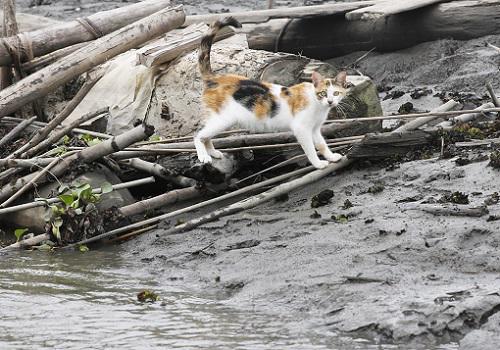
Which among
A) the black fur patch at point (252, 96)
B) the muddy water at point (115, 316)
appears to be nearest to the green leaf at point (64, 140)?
the muddy water at point (115, 316)

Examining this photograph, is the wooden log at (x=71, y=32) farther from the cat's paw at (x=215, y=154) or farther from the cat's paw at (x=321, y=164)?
the cat's paw at (x=321, y=164)

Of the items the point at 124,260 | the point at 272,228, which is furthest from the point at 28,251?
the point at 272,228

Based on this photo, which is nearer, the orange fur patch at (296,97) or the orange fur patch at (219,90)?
the orange fur patch at (296,97)

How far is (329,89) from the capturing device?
877 cm

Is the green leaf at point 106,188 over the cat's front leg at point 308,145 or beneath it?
beneath

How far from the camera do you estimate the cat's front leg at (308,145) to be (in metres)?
9.01

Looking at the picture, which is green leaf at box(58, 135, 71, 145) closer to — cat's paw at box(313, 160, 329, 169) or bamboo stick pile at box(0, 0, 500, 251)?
bamboo stick pile at box(0, 0, 500, 251)

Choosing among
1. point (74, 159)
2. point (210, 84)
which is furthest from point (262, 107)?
point (74, 159)

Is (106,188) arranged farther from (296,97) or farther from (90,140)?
(296,97)

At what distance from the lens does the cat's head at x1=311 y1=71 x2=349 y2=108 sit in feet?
28.8

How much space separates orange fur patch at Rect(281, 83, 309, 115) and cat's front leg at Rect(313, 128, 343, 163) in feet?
1.14

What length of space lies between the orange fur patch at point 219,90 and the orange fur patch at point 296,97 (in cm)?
45

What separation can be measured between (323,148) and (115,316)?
2.92m

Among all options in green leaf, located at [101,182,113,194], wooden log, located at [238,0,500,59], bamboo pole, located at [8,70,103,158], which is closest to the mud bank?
green leaf, located at [101,182,113,194]
